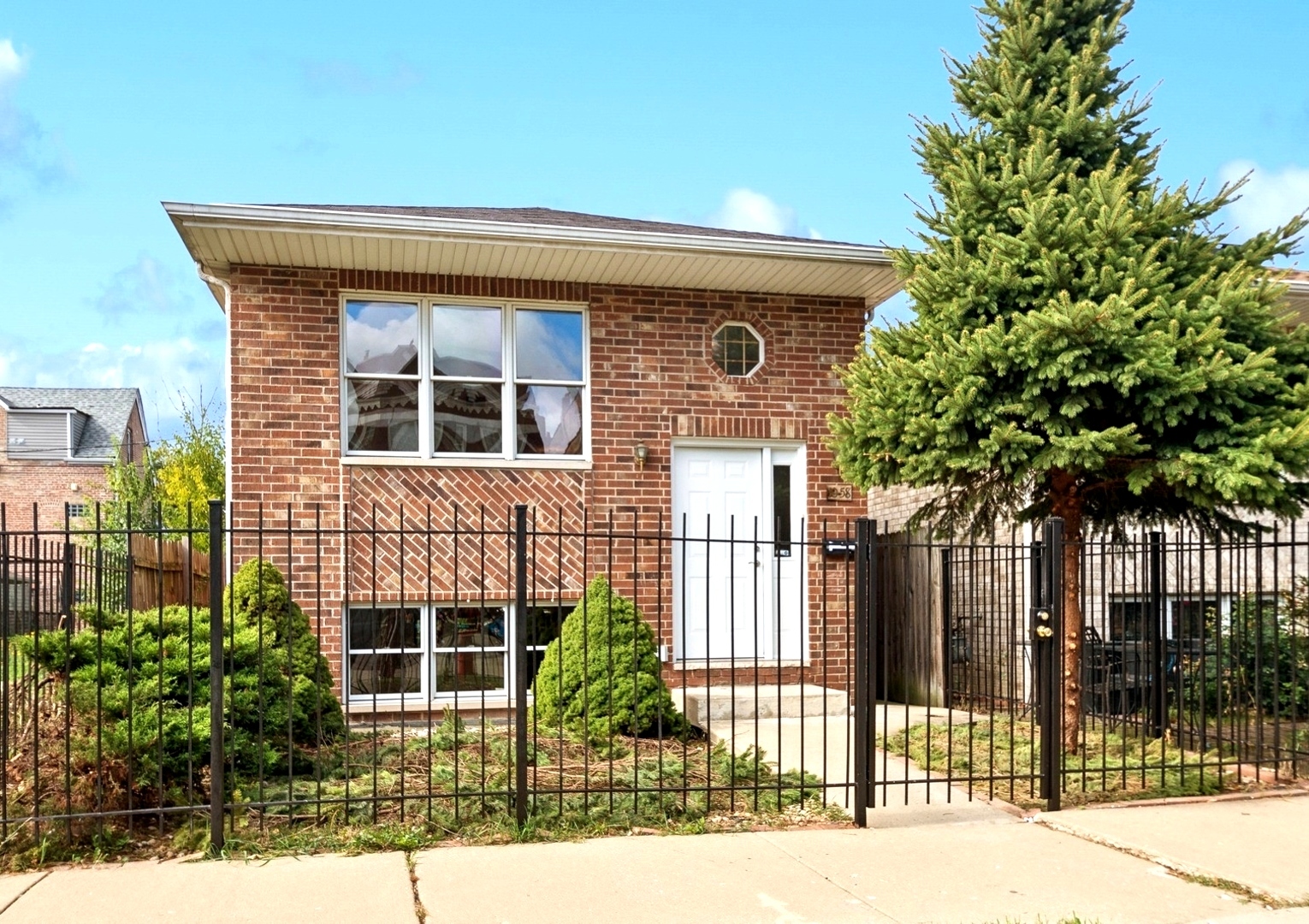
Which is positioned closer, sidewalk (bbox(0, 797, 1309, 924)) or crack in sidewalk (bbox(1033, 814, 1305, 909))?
sidewalk (bbox(0, 797, 1309, 924))

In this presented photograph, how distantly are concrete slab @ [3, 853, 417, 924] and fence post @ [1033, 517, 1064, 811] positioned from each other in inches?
159

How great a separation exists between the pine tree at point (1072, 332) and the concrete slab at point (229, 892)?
4998 millimetres

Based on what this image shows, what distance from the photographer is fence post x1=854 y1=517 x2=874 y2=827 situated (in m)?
6.92

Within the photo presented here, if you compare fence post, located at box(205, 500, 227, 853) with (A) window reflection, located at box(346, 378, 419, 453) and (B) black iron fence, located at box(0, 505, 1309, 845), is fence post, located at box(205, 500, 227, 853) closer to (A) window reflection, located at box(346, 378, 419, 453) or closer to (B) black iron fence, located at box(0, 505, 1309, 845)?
(B) black iron fence, located at box(0, 505, 1309, 845)

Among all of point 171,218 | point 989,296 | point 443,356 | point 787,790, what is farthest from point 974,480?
point 171,218

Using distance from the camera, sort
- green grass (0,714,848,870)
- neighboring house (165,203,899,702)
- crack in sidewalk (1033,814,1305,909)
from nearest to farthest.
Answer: crack in sidewalk (1033,814,1305,909)
green grass (0,714,848,870)
neighboring house (165,203,899,702)

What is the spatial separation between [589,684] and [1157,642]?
451 cm

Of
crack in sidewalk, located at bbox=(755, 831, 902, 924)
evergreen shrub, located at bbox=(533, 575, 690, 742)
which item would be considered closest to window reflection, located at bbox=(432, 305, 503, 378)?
evergreen shrub, located at bbox=(533, 575, 690, 742)

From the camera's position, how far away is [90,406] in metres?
42.4

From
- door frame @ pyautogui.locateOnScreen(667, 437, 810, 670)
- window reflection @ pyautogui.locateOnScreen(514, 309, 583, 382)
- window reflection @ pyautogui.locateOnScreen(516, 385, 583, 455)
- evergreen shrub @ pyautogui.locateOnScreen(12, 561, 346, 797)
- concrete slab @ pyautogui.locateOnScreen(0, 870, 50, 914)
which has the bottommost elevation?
concrete slab @ pyautogui.locateOnScreen(0, 870, 50, 914)

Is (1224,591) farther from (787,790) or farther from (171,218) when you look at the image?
(171,218)

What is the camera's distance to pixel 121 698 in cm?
689

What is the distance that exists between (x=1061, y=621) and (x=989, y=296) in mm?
2574

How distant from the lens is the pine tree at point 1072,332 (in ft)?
26.7
